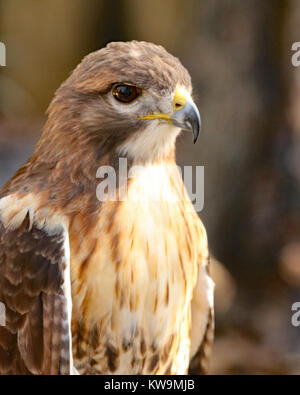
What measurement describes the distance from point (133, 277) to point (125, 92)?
→ 2.20 feet

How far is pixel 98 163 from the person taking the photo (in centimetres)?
287

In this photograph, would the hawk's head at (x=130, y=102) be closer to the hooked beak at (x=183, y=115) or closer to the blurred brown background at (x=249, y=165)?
the hooked beak at (x=183, y=115)

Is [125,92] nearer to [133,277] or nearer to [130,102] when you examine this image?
[130,102]

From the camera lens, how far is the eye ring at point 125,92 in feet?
9.12

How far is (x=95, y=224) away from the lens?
287cm

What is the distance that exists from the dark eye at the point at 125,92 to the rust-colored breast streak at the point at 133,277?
10.8 inches

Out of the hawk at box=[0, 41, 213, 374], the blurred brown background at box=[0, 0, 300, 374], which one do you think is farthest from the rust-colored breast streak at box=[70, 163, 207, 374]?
the blurred brown background at box=[0, 0, 300, 374]

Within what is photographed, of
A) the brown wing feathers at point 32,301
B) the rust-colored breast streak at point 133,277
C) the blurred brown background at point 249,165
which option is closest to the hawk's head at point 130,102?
the rust-colored breast streak at point 133,277

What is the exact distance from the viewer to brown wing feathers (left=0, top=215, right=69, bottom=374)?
281 centimetres

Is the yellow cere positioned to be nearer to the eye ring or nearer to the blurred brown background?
the eye ring

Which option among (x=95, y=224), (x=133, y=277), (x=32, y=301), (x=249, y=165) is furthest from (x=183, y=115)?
(x=249, y=165)
